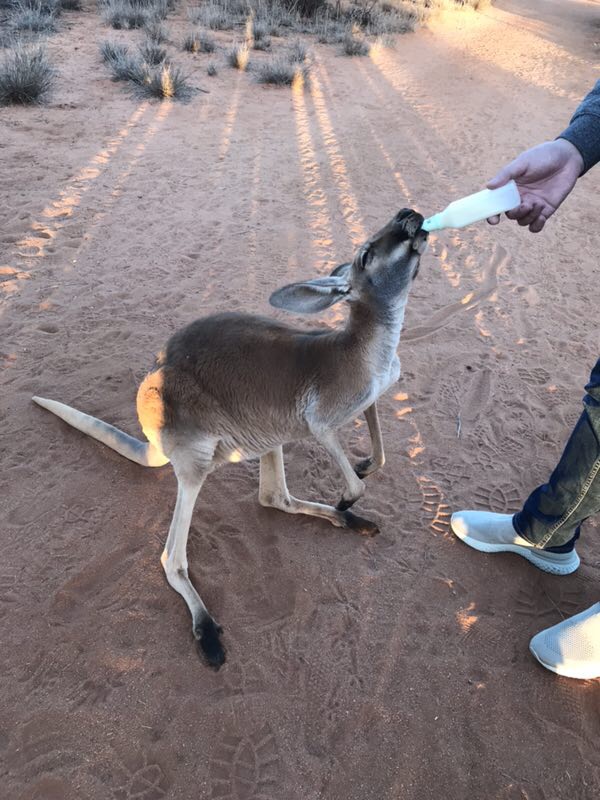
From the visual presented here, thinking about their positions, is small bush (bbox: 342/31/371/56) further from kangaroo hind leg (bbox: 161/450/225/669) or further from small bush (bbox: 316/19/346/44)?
kangaroo hind leg (bbox: 161/450/225/669)

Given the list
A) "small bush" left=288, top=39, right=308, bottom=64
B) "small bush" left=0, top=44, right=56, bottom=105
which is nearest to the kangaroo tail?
"small bush" left=0, top=44, right=56, bottom=105

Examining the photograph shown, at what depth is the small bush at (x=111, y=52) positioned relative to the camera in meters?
8.99

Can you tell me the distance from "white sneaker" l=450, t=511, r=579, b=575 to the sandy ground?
0.07 m

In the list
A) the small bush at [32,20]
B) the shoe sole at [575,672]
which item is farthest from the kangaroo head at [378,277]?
the small bush at [32,20]

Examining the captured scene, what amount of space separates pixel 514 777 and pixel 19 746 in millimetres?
1837

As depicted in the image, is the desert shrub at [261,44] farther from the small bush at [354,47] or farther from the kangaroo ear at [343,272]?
the kangaroo ear at [343,272]

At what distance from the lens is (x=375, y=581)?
2.69 metres

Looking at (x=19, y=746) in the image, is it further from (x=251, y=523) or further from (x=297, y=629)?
(x=251, y=523)

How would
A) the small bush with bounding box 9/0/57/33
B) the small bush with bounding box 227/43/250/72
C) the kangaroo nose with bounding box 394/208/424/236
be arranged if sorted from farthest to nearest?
the small bush with bounding box 9/0/57/33, the small bush with bounding box 227/43/250/72, the kangaroo nose with bounding box 394/208/424/236

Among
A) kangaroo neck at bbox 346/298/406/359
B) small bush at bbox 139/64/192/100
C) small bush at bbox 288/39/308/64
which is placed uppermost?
small bush at bbox 288/39/308/64

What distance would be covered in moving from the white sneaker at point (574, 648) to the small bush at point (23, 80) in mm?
8602

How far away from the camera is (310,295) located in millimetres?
2328

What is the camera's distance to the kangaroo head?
2.27 m

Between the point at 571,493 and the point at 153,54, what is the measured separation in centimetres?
962
